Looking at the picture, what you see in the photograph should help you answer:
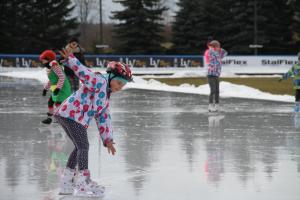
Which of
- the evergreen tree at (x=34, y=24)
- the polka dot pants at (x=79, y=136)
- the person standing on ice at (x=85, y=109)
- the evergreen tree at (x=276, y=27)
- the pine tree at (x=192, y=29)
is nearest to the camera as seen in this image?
the person standing on ice at (x=85, y=109)

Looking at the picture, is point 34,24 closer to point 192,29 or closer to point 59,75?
point 192,29

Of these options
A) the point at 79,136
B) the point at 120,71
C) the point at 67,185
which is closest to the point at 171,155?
the point at 67,185

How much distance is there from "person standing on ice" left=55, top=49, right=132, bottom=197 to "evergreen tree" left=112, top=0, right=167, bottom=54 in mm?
59630

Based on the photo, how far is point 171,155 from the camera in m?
9.45

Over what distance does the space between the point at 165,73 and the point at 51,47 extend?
72.3 feet

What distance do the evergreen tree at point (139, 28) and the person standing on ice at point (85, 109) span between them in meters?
59.6

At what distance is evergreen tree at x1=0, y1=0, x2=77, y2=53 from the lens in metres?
65.8

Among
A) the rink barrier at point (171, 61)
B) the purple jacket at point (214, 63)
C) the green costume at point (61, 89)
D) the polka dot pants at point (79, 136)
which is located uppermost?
the rink barrier at point (171, 61)

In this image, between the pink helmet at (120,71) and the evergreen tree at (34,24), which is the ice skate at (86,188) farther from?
the evergreen tree at (34,24)

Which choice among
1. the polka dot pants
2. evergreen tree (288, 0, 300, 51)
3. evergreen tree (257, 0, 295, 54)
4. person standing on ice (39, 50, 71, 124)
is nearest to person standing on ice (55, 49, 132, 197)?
the polka dot pants

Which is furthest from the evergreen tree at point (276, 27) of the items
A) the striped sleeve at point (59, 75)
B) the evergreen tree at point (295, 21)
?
the striped sleeve at point (59, 75)

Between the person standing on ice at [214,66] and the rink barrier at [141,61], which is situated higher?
the rink barrier at [141,61]

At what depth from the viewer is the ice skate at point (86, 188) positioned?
6648mm

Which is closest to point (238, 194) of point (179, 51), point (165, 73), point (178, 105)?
point (178, 105)
